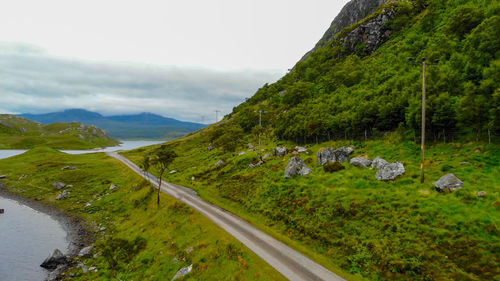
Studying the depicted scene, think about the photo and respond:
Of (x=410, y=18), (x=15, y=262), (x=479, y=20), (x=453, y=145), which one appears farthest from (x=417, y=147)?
(x=410, y=18)

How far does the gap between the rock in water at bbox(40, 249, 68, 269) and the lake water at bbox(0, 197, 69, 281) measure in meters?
0.69

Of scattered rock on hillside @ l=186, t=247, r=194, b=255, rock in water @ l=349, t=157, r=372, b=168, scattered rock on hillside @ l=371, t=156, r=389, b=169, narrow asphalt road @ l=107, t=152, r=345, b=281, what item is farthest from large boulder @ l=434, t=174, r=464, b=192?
scattered rock on hillside @ l=186, t=247, r=194, b=255

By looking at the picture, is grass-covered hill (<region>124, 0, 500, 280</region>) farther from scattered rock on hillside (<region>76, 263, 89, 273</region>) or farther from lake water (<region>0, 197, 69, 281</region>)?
lake water (<region>0, 197, 69, 281</region>)

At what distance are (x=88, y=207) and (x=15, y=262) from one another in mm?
24714

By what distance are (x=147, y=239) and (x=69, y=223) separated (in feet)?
94.7

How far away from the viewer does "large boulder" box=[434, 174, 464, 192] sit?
2762 cm

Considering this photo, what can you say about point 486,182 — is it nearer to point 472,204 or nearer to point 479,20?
point 472,204

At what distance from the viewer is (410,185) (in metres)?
31.1

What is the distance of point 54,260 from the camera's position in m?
32.8

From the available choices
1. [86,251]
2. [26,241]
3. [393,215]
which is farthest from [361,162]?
[26,241]

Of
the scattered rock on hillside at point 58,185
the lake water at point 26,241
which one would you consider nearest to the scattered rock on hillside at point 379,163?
the lake water at point 26,241

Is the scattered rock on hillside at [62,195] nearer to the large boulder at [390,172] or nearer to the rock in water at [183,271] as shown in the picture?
the rock in water at [183,271]

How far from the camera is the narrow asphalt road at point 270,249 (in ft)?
68.1

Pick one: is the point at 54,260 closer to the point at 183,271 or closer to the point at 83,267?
the point at 83,267
